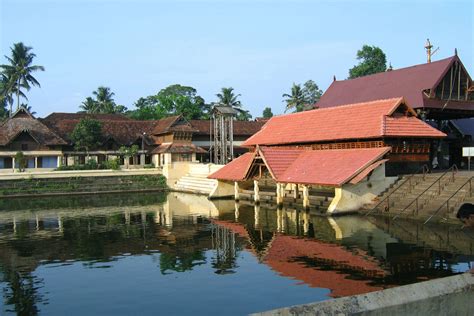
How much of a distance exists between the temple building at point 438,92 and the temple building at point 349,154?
3.73m

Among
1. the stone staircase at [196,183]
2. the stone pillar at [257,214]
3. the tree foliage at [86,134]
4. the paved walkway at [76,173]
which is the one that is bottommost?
the stone pillar at [257,214]

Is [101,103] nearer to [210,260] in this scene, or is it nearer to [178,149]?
[178,149]

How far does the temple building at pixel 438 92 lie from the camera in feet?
108

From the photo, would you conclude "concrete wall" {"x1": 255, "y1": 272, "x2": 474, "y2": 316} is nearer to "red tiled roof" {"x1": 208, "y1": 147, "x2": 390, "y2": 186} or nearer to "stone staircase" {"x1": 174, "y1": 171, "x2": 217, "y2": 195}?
"red tiled roof" {"x1": 208, "y1": 147, "x2": 390, "y2": 186}

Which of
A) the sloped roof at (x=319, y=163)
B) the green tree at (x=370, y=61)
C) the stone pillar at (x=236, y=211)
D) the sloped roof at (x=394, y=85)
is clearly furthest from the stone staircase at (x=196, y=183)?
the green tree at (x=370, y=61)

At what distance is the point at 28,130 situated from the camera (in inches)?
1996

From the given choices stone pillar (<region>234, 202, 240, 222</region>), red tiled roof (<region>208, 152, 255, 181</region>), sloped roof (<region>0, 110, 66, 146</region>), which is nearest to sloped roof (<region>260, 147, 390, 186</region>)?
red tiled roof (<region>208, 152, 255, 181</region>)

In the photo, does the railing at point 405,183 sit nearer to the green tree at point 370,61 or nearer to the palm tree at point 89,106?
the green tree at point 370,61

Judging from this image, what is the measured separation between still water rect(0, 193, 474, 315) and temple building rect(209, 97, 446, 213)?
2158 millimetres

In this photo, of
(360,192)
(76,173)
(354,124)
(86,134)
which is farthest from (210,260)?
(86,134)

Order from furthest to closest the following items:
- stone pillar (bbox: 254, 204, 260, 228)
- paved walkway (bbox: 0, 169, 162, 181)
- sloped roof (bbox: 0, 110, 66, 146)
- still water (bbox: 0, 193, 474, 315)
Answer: sloped roof (bbox: 0, 110, 66, 146)
paved walkway (bbox: 0, 169, 162, 181)
stone pillar (bbox: 254, 204, 260, 228)
still water (bbox: 0, 193, 474, 315)

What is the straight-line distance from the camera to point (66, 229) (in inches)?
973

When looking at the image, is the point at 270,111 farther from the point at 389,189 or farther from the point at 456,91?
the point at 389,189

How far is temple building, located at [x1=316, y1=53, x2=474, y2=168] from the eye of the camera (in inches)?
1292
